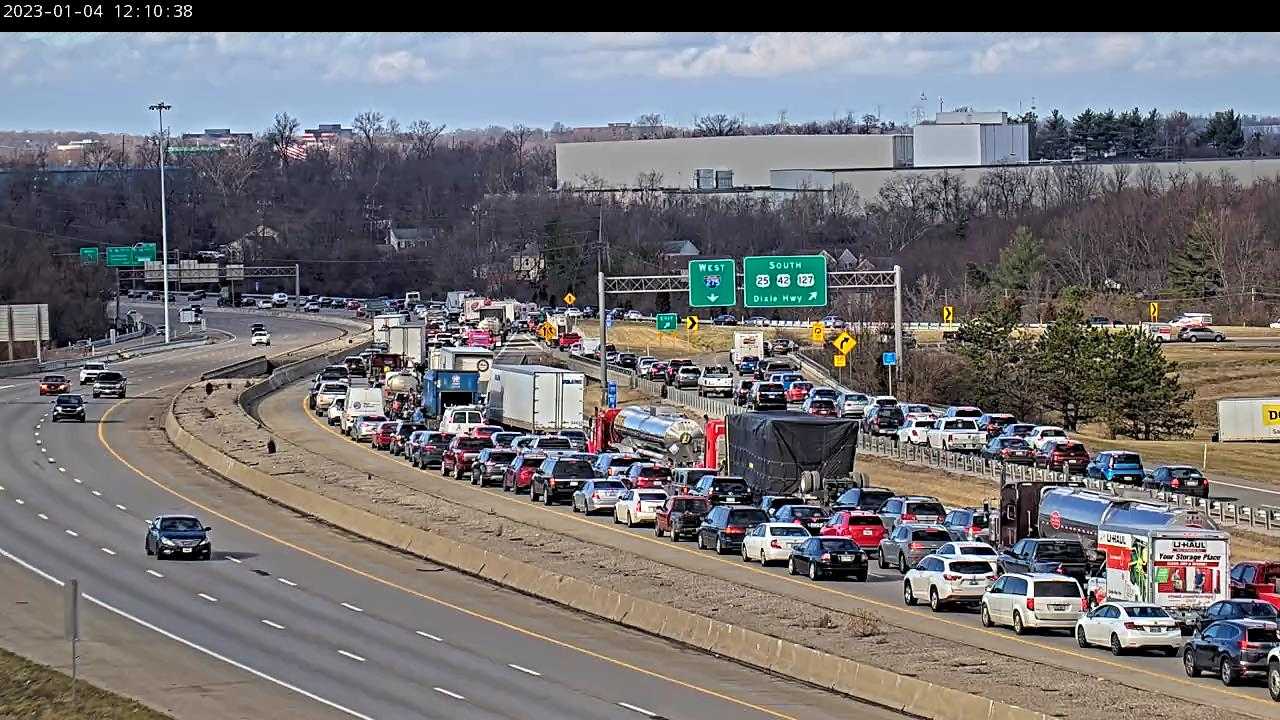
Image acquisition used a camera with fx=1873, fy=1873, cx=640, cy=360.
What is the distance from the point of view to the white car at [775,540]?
4450 cm

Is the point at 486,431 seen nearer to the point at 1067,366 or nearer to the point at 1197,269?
the point at 1067,366

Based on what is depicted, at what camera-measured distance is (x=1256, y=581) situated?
35.6 metres

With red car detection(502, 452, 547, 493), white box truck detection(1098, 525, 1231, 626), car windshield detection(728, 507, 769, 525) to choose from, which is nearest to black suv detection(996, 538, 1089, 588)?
white box truck detection(1098, 525, 1231, 626)

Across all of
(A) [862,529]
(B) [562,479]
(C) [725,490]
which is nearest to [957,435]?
(B) [562,479]

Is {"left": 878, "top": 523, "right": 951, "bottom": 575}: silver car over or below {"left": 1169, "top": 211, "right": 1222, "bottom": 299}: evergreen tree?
below

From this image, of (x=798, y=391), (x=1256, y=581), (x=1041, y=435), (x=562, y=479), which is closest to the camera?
(x=1256, y=581)

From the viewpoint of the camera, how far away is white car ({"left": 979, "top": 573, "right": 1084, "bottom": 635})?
34000 millimetres

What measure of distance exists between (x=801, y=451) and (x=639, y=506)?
233 inches

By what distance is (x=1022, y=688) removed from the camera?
87.2ft

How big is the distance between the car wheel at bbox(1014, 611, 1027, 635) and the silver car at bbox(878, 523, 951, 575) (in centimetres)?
711

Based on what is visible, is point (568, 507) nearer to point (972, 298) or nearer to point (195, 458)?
→ point (195, 458)

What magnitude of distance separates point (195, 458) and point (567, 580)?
1404 inches

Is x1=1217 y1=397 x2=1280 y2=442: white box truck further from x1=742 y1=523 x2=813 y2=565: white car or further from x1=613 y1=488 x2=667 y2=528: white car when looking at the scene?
x1=742 y1=523 x2=813 y2=565: white car

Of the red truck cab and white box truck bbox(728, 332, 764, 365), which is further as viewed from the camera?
white box truck bbox(728, 332, 764, 365)
